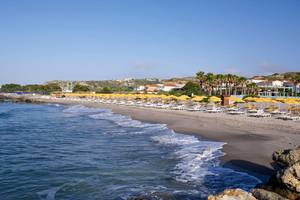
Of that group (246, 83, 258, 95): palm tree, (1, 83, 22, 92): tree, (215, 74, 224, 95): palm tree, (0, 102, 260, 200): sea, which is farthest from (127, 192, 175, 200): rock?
(1, 83, 22, 92): tree

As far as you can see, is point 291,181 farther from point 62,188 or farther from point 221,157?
point 221,157

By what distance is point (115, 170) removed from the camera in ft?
43.0

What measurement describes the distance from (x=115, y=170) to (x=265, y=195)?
271 inches

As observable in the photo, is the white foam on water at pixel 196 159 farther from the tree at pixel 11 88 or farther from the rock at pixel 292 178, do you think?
the tree at pixel 11 88

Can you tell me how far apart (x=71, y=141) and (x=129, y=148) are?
465cm

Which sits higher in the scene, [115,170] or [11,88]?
[11,88]

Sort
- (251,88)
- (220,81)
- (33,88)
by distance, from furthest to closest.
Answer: (33,88)
(251,88)
(220,81)

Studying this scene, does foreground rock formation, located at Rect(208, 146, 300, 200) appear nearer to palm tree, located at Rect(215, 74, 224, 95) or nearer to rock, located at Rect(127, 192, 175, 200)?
rock, located at Rect(127, 192, 175, 200)

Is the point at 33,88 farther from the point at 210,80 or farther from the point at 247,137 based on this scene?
the point at 247,137

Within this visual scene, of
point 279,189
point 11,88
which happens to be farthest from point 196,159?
point 11,88

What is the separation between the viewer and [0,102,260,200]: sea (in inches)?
408

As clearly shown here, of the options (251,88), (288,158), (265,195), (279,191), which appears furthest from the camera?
(251,88)

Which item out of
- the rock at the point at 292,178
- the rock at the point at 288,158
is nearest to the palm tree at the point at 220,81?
the rock at the point at 288,158

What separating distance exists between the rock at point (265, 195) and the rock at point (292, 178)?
0.93ft
